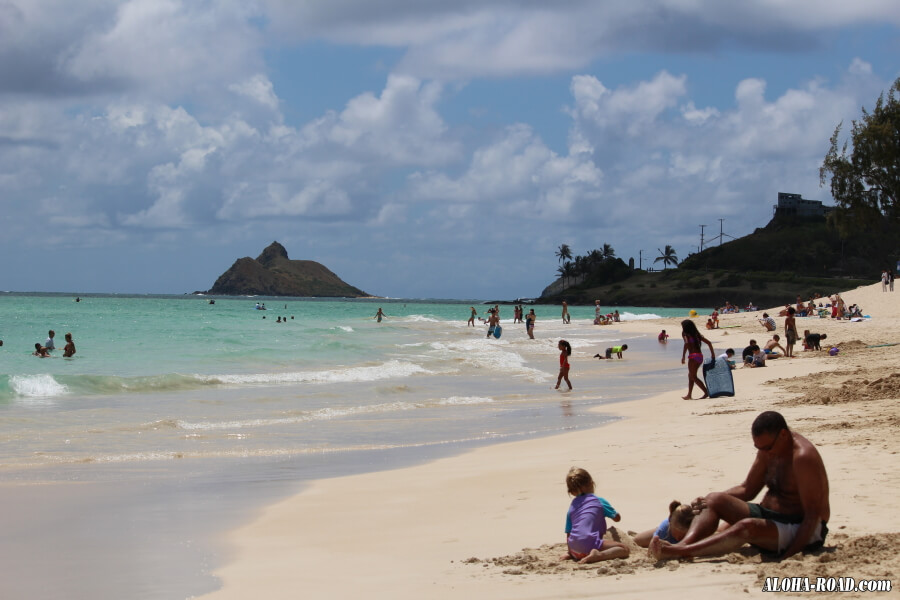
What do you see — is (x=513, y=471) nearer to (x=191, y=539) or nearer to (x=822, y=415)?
(x=191, y=539)

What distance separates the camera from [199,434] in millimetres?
12766

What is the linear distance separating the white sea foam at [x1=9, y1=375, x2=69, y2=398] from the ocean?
1.9 inches

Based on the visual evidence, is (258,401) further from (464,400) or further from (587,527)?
(587,527)

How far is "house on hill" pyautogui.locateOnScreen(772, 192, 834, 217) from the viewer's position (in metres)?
151

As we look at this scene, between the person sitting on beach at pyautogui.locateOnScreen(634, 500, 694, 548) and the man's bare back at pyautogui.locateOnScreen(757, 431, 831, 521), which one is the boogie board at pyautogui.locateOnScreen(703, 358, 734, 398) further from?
the person sitting on beach at pyautogui.locateOnScreen(634, 500, 694, 548)

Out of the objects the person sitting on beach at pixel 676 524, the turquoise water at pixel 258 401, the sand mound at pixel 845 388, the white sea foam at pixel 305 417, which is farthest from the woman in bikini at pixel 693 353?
the person sitting on beach at pixel 676 524

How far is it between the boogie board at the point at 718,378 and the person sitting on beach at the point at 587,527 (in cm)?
940

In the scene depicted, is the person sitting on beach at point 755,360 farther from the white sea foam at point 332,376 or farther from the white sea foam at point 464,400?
the white sea foam at point 332,376

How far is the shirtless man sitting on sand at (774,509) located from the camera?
17.0 feet

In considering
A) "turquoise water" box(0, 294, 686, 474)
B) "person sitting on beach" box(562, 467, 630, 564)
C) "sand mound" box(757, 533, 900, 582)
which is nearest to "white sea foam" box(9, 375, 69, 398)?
"turquoise water" box(0, 294, 686, 474)

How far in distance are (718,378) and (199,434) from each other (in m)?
8.73

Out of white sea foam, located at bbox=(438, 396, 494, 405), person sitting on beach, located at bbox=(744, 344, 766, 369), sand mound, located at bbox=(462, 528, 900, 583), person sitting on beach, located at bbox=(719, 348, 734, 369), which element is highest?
person sitting on beach, located at bbox=(719, 348, 734, 369)

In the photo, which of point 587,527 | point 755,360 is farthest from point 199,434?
point 755,360

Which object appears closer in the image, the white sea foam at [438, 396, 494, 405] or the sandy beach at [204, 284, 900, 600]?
the sandy beach at [204, 284, 900, 600]
